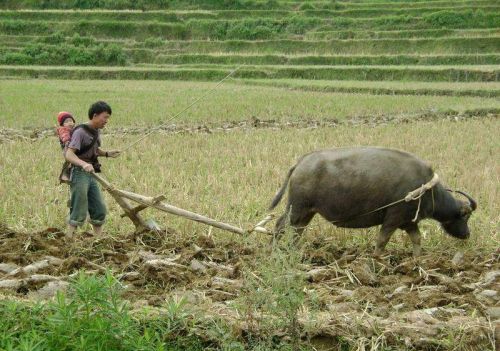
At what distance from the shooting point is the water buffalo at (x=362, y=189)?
17.8ft

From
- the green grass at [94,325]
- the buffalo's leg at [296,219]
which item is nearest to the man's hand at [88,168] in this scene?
the buffalo's leg at [296,219]

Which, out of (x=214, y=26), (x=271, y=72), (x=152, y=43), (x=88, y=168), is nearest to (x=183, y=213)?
(x=88, y=168)

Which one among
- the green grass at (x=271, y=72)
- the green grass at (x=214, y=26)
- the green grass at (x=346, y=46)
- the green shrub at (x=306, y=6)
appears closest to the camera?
the green grass at (x=271, y=72)

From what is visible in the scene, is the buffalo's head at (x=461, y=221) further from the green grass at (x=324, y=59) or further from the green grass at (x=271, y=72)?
the green grass at (x=324, y=59)

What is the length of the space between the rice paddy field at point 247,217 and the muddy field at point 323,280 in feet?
0.04

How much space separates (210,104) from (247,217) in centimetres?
1117

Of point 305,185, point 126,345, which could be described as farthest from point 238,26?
point 126,345

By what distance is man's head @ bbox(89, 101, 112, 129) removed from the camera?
570 cm

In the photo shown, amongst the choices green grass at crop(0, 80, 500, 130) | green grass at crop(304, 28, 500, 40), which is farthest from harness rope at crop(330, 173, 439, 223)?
green grass at crop(304, 28, 500, 40)

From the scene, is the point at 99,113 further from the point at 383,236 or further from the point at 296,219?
the point at 383,236

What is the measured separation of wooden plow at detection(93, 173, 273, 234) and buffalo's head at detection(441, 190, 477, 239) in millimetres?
1460

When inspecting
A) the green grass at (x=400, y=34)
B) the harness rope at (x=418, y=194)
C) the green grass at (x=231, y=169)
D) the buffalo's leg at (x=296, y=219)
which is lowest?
the green grass at (x=400, y=34)

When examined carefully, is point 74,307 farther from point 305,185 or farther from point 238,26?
point 238,26

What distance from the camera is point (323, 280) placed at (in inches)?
190
